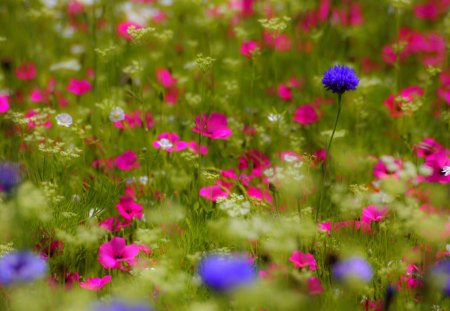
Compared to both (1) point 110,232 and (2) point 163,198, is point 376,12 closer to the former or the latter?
(2) point 163,198

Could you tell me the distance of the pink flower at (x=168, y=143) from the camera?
206 centimetres

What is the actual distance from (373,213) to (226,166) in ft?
2.15

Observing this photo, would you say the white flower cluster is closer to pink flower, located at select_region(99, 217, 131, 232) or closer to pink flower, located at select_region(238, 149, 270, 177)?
pink flower, located at select_region(99, 217, 131, 232)

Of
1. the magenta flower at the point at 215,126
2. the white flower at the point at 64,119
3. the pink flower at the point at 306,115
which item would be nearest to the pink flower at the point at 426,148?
the pink flower at the point at 306,115

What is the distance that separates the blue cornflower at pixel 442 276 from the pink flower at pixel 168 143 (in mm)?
869

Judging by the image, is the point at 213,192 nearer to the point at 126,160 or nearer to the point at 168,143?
the point at 168,143

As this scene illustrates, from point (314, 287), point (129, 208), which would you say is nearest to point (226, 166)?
point (129, 208)

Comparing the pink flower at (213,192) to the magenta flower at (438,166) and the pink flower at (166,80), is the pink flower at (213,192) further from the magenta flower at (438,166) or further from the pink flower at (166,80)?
the pink flower at (166,80)

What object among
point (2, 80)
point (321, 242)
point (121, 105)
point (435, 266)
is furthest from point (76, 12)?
point (435, 266)

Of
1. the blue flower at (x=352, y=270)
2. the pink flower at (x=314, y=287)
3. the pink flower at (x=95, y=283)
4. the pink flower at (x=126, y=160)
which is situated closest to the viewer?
the blue flower at (x=352, y=270)

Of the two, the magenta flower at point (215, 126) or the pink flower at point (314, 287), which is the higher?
the magenta flower at point (215, 126)

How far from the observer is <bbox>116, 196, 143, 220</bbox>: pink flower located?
1.91 m

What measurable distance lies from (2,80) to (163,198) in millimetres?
1127

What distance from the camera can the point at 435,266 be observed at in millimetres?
1562
